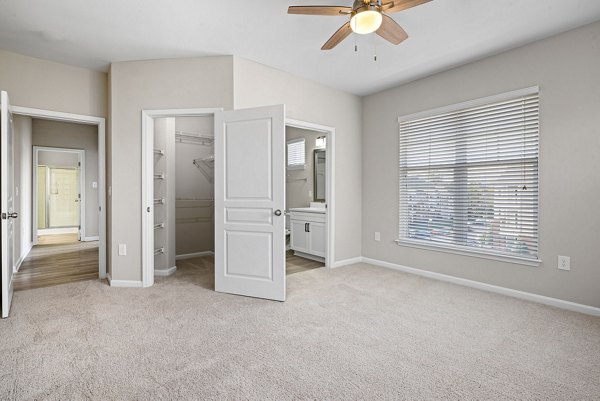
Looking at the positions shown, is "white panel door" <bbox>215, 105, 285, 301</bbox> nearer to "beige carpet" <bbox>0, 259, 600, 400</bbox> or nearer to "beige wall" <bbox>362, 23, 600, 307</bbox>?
"beige carpet" <bbox>0, 259, 600, 400</bbox>

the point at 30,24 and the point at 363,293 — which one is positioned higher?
the point at 30,24

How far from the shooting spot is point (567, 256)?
293 centimetres

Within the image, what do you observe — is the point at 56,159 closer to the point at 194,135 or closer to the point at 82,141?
the point at 82,141

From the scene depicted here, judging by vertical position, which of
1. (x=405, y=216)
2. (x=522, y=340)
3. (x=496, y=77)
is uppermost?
(x=496, y=77)

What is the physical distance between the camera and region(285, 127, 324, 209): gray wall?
19.1ft

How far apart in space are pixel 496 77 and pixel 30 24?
4717 millimetres

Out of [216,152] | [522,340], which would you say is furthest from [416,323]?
[216,152]

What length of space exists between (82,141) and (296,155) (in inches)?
196

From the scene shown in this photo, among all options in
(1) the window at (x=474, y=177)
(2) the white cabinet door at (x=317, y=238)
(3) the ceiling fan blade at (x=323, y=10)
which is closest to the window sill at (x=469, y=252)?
(1) the window at (x=474, y=177)

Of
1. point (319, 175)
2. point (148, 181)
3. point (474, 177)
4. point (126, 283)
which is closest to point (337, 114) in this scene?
point (319, 175)

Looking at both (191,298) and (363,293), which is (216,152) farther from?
(363,293)

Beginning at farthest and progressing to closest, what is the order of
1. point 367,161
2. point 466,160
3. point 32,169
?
point 32,169
point 367,161
point 466,160

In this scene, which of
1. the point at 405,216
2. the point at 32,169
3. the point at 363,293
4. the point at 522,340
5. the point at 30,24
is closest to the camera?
the point at 522,340

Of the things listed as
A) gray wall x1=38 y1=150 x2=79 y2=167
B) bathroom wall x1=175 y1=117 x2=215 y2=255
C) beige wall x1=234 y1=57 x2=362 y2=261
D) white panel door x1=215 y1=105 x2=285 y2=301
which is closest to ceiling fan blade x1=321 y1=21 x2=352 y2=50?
white panel door x1=215 y1=105 x2=285 y2=301
